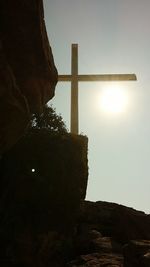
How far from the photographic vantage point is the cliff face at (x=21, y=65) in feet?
34.9

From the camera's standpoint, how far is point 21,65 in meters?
12.0

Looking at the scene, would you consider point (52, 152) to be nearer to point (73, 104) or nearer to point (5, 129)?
point (73, 104)

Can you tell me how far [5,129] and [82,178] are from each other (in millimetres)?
13689

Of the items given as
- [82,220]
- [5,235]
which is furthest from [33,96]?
[82,220]

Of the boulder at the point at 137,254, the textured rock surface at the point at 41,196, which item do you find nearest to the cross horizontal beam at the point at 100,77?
the textured rock surface at the point at 41,196

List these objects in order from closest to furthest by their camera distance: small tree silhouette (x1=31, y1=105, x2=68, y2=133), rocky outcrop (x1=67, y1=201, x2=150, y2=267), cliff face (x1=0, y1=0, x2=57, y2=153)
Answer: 1. cliff face (x1=0, y1=0, x2=57, y2=153)
2. rocky outcrop (x1=67, y1=201, x2=150, y2=267)
3. small tree silhouette (x1=31, y1=105, x2=68, y2=133)

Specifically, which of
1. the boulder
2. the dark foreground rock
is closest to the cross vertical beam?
the dark foreground rock

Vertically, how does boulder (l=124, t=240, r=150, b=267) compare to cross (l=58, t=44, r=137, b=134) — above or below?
below

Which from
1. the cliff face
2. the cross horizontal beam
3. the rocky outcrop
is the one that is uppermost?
the cross horizontal beam

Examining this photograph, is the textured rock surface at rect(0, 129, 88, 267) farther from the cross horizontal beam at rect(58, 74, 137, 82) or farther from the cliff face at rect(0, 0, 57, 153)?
the cliff face at rect(0, 0, 57, 153)

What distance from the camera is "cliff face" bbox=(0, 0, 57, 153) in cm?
1062

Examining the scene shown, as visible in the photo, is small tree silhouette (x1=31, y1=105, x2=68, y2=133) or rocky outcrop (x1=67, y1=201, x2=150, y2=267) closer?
rocky outcrop (x1=67, y1=201, x2=150, y2=267)

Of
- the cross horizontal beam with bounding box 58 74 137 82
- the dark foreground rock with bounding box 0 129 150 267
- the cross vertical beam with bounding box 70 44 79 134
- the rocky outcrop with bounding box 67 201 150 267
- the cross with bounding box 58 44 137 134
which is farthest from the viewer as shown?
the cross horizontal beam with bounding box 58 74 137 82

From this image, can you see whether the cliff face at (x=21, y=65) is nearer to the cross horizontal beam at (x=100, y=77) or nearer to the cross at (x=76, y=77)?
the cross at (x=76, y=77)
